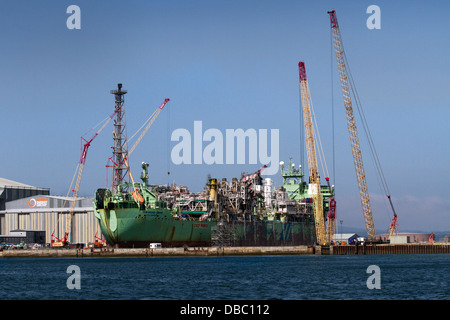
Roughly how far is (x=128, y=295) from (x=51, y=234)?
12606cm

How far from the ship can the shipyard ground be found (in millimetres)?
5099

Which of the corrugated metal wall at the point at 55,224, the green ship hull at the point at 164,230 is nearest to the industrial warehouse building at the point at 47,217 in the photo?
the corrugated metal wall at the point at 55,224

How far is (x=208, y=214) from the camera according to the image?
154 m

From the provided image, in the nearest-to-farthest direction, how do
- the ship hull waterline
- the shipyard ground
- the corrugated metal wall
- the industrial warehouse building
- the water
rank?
the water
the shipyard ground
the ship hull waterline
the corrugated metal wall
the industrial warehouse building

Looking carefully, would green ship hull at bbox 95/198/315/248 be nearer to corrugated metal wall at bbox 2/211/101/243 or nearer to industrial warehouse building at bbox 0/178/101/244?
corrugated metal wall at bbox 2/211/101/243

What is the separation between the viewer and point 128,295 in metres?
60.4

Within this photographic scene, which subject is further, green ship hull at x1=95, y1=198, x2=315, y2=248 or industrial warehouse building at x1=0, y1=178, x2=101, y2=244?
industrial warehouse building at x1=0, y1=178, x2=101, y2=244

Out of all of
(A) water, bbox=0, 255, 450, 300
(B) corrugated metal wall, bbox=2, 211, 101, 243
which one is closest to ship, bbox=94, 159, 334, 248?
(B) corrugated metal wall, bbox=2, 211, 101, 243

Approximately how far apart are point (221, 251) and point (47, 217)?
6181cm

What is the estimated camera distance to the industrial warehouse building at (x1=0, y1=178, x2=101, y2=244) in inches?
6988

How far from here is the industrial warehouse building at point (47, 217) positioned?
177500mm

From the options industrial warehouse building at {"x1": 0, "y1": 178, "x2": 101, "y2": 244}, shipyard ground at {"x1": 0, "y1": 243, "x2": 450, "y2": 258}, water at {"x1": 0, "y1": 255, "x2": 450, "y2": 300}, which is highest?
industrial warehouse building at {"x1": 0, "y1": 178, "x2": 101, "y2": 244}

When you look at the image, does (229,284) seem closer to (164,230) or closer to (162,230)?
(162,230)
